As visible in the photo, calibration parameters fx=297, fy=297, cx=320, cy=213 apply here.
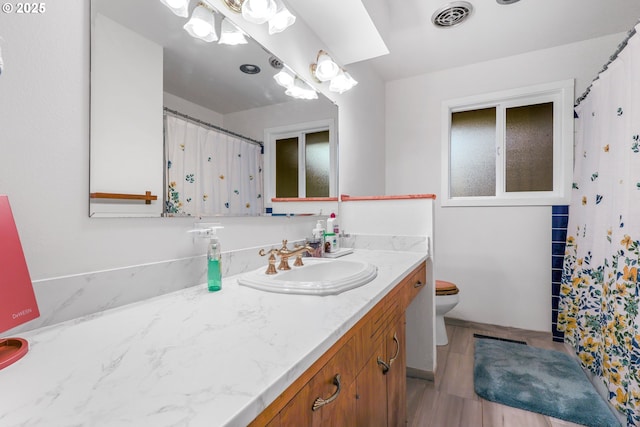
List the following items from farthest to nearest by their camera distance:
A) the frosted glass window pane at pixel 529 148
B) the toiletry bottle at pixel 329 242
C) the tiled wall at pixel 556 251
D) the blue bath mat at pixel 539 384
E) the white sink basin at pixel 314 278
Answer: the frosted glass window pane at pixel 529 148, the tiled wall at pixel 556 251, the toiletry bottle at pixel 329 242, the blue bath mat at pixel 539 384, the white sink basin at pixel 314 278

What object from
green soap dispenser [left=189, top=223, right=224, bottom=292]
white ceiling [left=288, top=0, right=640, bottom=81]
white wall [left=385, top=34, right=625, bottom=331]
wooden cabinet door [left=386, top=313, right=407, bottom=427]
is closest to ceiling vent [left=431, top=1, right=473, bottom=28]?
white ceiling [left=288, top=0, right=640, bottom=81]

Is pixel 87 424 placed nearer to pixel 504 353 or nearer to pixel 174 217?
pixel 174 217

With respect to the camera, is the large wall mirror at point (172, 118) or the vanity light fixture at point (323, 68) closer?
the large wall mirror at point (172, 118)

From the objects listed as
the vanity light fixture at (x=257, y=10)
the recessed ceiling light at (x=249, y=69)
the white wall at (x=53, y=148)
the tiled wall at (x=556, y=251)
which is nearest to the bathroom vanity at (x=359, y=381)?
the white wall at (x=53, y=148)

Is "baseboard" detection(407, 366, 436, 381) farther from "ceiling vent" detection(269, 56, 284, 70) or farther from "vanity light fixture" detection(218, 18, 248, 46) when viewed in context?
"vanity light fixture" detection(218, 18, 248, 46)

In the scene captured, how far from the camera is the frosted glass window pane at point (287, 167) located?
146 centimetres

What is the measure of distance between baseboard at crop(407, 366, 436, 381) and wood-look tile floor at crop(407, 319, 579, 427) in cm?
2

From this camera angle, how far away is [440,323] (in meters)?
2.25

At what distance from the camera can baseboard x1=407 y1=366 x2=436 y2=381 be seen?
1792 millimetres

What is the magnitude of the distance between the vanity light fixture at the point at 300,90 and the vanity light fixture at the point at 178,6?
1.95ft

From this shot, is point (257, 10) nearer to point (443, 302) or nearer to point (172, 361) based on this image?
point (172, 361)

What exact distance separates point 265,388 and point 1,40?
0.83 metres

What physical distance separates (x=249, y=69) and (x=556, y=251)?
2571 millimetres

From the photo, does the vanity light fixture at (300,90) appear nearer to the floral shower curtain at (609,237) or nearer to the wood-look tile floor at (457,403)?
the floral shower curtain at (609,237)
